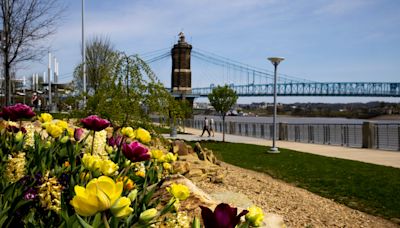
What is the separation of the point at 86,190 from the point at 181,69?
59762 millimetres

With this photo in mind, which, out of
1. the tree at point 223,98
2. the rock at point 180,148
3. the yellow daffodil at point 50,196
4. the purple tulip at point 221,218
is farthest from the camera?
the tree at point 223,98

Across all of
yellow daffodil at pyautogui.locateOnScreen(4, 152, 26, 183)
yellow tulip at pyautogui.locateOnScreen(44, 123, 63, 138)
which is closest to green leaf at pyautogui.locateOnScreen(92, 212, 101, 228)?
yellow daffodil at pyautogui.locateOnScreen(4, 152, 26, 183)

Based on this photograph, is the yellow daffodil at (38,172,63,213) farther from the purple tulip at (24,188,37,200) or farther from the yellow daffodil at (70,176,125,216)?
the yellow daffodil at (70,176,125,216)

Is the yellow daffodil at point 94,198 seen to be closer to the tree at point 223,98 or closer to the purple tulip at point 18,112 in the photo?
the purple tulip at point 18,112

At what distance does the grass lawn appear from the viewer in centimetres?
720

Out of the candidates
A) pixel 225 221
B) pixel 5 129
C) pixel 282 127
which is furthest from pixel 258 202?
pixel 282 127

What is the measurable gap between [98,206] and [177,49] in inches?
2352

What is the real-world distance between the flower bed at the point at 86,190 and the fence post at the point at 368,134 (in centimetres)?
1866

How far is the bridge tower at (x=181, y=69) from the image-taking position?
59.8 metres

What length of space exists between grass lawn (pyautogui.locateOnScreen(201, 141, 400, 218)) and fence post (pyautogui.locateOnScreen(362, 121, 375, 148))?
244 inches

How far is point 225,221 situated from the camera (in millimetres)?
993

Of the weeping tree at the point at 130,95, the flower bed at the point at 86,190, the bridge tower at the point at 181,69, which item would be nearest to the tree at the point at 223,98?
the weeping tree at the point at 130,95

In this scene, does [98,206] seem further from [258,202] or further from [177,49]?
[177,49]

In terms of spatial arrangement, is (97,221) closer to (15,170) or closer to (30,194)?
(30,194)
